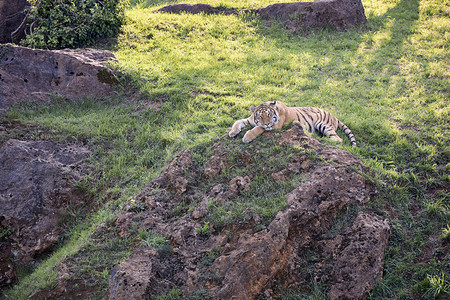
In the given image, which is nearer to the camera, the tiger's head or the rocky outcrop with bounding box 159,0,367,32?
the tiger's head

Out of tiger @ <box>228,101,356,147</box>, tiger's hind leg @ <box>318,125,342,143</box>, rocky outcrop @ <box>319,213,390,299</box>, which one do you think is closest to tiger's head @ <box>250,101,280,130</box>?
tiger @ <box>228,101,356,147</box>

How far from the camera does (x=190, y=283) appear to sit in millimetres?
4867

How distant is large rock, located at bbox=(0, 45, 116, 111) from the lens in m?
9.19

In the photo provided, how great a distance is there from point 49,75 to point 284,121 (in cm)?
620

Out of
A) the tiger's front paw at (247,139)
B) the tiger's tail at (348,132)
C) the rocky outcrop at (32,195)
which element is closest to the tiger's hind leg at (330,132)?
the tiger's tail at (348,132)

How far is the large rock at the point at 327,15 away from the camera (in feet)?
43.0

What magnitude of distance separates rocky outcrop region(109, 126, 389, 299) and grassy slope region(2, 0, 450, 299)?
1.45ft

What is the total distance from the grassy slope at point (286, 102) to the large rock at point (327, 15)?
412 millimetres

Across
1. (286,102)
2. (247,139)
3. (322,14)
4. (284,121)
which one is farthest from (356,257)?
(322,14)

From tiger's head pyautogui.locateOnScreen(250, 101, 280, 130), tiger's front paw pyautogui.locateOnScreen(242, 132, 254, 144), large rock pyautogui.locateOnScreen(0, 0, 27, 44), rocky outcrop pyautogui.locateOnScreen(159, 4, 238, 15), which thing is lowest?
tiger's front paw pyautogui.locateOnScreen(242, 132, 254, 144)

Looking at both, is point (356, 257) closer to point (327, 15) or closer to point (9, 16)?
point (327, 15)

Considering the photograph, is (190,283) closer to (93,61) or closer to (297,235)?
(297,235)

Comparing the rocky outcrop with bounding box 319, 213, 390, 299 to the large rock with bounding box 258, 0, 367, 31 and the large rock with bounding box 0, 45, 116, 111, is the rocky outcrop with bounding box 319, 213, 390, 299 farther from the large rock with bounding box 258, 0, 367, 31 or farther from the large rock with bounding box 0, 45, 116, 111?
the large rock with bounding box 258, 0, 367, 31

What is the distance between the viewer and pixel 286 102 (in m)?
9.04
